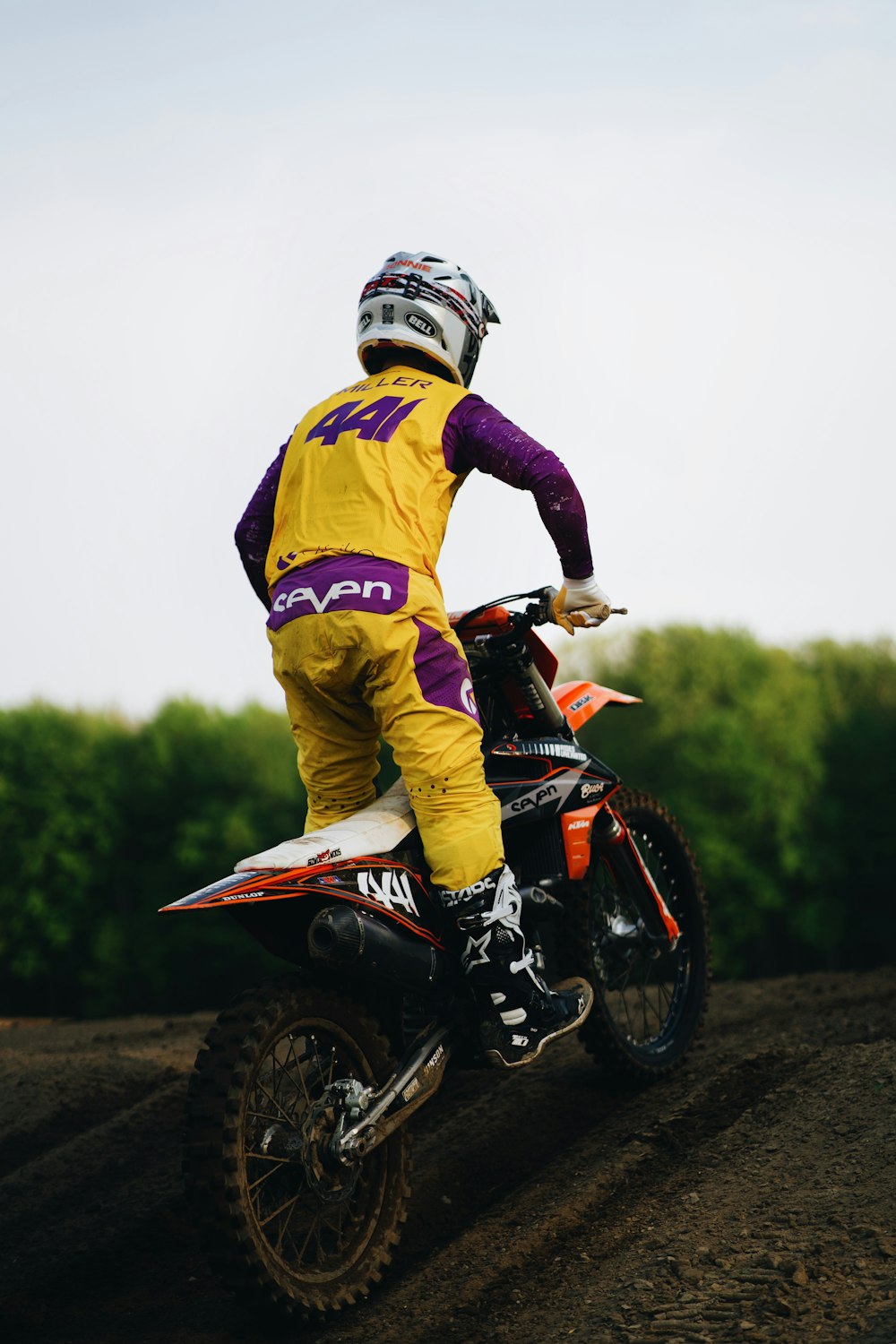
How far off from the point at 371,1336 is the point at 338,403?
3204 mm

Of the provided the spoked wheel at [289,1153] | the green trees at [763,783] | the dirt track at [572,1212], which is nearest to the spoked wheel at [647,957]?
the dirt track at [572,1212]

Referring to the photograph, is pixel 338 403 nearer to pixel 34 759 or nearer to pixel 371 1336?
pixel 371 1336

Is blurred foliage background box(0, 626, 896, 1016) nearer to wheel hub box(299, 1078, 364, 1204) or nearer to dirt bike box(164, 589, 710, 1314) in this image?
dirt bike box(164, 589, 710, 1314)

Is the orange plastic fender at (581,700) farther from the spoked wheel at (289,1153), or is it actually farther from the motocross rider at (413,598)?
the spoked wheel at (289,1153)

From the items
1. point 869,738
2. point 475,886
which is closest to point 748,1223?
point 475,886

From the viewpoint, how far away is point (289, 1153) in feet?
11.9

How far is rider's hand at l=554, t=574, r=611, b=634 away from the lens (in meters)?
4.61

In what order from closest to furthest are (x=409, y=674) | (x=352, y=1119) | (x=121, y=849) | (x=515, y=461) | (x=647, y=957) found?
(x=352, y=1119) < (x=409, y=674) < (x=515, y=461) < (x=647, y=957) < (x=121, y=849)

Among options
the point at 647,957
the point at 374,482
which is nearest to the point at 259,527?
the point at 374,482

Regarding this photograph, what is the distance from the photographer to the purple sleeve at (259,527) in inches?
193

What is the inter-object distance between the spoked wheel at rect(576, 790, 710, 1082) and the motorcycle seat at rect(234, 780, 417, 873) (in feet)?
4.49

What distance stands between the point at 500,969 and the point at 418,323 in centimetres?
249

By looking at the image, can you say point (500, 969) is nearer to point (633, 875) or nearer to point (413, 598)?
point (413, 598)

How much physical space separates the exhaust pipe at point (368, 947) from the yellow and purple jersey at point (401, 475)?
4.01 ft
